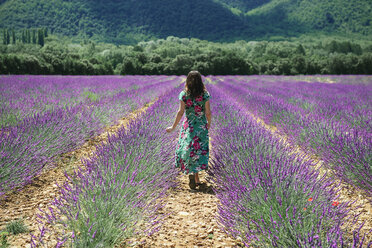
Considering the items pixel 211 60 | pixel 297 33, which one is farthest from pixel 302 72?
pixel 297 33

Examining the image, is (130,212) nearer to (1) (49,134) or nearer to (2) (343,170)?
(1) (49,134)

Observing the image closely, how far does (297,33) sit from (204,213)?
13309cm

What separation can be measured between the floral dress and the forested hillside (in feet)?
395

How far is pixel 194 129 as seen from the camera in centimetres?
289

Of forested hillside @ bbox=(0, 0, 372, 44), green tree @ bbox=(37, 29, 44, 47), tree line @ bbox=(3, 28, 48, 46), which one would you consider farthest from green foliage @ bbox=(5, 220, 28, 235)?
forested hillside @ bbox=(0, 0, 372, 44)

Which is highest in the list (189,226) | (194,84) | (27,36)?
(27,36)

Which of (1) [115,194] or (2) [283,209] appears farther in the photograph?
(1) [115,194]

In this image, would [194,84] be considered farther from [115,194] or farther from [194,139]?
[115,194]

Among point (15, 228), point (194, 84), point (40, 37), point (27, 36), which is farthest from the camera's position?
point (27, 36)

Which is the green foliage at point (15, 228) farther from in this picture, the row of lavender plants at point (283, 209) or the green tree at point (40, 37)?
the green tree at point (40, 37)

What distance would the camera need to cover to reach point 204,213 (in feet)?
7.57

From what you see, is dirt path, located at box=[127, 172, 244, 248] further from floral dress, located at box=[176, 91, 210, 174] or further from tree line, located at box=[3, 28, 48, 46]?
tree line, located at box=[3, 28, 48, 46]

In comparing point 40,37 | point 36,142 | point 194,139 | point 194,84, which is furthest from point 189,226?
point 40,37

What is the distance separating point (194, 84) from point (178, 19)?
14773cm
